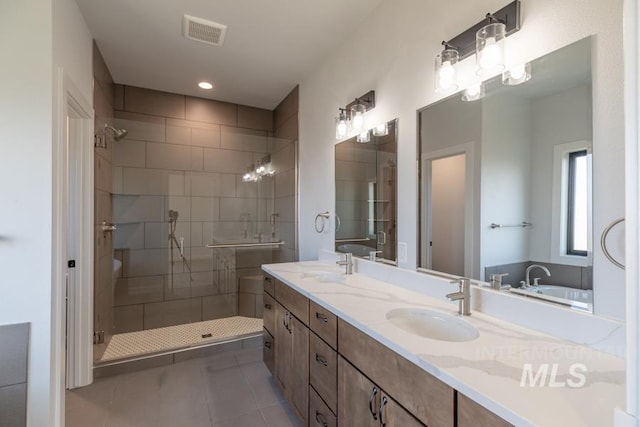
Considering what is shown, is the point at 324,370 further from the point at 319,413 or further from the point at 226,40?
the point at 226,40

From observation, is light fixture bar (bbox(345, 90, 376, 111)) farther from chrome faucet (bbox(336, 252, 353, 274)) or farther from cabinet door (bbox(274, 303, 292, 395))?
cabinet door (bbox(274, 303, 292, 395))

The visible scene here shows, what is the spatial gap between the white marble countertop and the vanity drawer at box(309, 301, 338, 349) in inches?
2.8

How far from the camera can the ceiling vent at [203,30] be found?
2.11 metres

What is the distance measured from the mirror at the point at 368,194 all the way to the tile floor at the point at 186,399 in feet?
3.95

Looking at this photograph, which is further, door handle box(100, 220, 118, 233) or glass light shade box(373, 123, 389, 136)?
door handle box(100, 220, 118, 233)

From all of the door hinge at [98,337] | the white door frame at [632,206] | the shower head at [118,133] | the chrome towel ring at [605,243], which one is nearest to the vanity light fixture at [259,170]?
the shower head at [118,133]

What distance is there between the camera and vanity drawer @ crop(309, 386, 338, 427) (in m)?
1.40

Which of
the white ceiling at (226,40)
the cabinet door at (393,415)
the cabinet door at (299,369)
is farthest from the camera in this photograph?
the white ceiling at (226,40)

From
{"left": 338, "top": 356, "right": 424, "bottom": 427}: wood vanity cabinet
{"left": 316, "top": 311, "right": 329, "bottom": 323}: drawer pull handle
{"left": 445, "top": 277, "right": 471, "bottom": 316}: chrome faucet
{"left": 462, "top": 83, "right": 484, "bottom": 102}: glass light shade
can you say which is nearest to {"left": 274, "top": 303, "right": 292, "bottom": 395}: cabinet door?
{"left": 316, "top": 311, "right": 329, "bottom": 323}: drawer pull handle

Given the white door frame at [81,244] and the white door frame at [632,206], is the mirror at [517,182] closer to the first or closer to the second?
the white door frame at [632,206]

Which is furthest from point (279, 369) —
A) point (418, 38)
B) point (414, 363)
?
point (418, 38)

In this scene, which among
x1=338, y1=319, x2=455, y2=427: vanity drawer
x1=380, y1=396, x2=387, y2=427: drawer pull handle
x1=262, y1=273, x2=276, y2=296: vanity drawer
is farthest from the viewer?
x1=262, y1=273, x2=276, y2=296: vanity drawer

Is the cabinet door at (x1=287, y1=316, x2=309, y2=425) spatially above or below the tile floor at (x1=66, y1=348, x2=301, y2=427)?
above

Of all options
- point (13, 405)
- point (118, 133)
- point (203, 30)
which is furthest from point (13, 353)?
point (203, 30)
